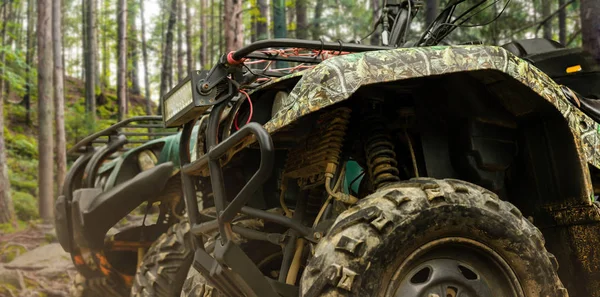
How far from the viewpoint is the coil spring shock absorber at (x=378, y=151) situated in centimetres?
305

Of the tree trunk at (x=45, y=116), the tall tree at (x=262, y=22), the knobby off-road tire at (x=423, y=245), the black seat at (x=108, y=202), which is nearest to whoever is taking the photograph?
the knobby off-road tire at (x=423, y=245)

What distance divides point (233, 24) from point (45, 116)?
641cm

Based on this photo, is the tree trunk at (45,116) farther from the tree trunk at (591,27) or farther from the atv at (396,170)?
the tree trunk at (591,27)

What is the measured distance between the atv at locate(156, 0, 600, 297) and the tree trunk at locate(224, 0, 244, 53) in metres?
7.51

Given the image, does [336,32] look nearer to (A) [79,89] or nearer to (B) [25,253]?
(B) [25,253]

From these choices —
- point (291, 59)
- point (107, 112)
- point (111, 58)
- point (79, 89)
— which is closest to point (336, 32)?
point (107, 112)

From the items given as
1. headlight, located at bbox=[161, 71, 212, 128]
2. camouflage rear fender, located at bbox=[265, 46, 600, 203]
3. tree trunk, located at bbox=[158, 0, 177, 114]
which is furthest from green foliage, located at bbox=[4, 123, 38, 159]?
camouflage rear fender, located at bbox=[265, 46, 600, 203]

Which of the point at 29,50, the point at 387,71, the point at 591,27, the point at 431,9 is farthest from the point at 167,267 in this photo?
the point at 29,50

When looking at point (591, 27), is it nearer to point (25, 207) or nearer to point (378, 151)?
point (378, 151)

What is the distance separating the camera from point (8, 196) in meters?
12.4

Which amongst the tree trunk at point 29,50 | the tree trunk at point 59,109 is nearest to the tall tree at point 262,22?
the tree trunk at point 59,109

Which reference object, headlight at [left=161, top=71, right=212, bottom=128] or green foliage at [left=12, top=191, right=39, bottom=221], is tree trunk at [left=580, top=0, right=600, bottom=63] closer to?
headlight at [left=161, top=71, right=212, bottom=128]

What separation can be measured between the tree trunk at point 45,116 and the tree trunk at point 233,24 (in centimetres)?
609

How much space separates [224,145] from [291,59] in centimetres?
67
